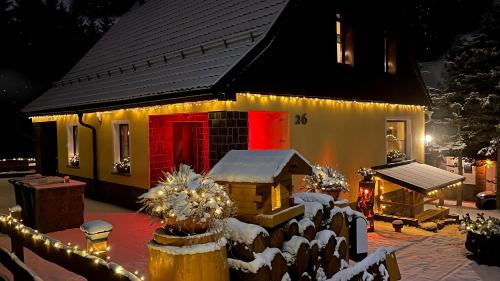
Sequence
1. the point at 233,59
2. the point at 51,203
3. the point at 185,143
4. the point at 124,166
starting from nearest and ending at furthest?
the point at 51,203 → the point at 233,59 → the point at 124,166 → the point at 185,143

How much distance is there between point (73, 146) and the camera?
16391mm

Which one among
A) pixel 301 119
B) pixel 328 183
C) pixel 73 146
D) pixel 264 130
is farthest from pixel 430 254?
pixel 73 146

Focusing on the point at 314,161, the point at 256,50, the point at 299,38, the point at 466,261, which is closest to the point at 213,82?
the point at 256,50

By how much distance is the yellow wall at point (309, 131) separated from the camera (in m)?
10.5

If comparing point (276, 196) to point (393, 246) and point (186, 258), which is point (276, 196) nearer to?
point (186, 258)

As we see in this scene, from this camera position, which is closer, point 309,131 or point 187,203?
point 187,203

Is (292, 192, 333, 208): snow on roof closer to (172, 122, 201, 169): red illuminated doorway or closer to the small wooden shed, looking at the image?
the small wooden shed

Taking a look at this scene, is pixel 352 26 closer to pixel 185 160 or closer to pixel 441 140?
pixel 185 160

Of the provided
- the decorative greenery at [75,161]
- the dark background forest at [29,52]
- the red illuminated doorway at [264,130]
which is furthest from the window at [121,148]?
the dark background forest at [29,52]

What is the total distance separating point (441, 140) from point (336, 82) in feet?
49.4

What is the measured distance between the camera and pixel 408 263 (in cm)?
888

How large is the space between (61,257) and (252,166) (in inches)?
98.6

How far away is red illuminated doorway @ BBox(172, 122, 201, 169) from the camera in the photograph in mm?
13234

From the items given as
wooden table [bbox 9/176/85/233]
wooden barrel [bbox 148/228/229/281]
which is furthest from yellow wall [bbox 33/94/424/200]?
wooden barrel [bbox 148/228/229/281]
